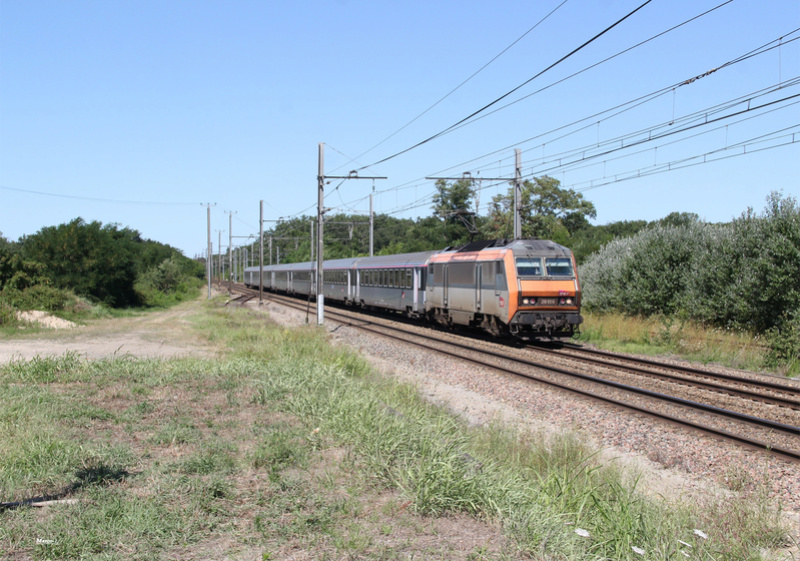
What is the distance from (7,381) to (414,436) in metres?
7.16

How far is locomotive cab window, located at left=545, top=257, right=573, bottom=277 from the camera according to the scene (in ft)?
62.5

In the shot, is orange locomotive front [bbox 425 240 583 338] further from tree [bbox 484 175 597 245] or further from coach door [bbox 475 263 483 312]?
tree [bbox 484 175 597 245]

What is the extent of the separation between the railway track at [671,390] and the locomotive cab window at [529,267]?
2138mm

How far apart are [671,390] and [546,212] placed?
202 ft

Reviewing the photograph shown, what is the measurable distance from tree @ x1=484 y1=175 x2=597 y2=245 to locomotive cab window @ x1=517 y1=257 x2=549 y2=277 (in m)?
36.3

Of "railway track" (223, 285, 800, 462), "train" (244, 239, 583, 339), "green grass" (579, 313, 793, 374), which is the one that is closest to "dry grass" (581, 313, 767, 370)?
"green grass" (579, 313, 793, 374)

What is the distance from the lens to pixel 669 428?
9.51 metres

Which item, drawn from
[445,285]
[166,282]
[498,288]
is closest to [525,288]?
[498,288]

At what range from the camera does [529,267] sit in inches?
742

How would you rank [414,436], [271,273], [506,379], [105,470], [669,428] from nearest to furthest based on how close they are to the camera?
1. [105,470]
2. [414,436]
3. [669,428]
4. [506,379]
5. [271,273]

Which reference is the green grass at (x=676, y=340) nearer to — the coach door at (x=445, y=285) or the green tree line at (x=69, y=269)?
the coach door at (x=445, y=285)

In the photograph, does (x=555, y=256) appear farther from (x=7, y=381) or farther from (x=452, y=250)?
(x=7, y=381)

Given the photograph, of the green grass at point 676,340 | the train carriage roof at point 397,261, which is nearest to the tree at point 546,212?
the train carriage roof at point 397,261

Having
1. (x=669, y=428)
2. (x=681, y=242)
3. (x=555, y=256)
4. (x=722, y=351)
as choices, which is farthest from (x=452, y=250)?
(x=669, y=428)
